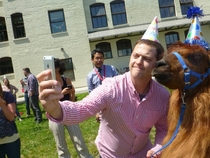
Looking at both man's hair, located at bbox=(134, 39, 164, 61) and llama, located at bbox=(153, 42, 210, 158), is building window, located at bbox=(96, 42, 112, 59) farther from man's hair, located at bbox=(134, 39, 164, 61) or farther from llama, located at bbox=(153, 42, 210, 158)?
llama, located at bbox=(153, 42, 210, 158)

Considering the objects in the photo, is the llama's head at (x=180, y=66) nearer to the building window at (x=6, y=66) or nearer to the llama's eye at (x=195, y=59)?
the llama's eye at (x=195, y=59)

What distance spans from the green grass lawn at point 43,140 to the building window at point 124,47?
11865 millimetres

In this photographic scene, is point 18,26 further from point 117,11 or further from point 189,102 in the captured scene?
point 189,102

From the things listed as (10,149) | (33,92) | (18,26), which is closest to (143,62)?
(10,149)

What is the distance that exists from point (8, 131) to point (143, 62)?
2.23 metres

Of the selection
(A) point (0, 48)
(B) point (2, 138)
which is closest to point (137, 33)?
(A) point (0, 48)

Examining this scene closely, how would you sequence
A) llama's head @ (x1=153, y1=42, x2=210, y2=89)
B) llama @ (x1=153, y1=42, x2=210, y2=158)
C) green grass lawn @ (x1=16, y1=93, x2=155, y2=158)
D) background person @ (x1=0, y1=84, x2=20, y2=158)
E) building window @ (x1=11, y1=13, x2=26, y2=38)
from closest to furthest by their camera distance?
llama @ (x1=153, y1=42, x2=210, y2=158), llama's head @ (x1=153, y1=42, x2=210, y2=89), background person @ (x1=0, y1=84, x2=20, y2=158), green grass lawn @ (x1=16, y1=93, x2=155, y2=158), building window @ (x1=11, y1=13, x2=26, y2=38)

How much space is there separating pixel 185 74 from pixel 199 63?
15 centimetres

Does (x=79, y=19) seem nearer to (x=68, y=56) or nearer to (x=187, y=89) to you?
(x=68, y=56)

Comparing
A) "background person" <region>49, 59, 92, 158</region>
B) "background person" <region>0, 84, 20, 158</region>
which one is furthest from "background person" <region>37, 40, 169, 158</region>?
"background person" <region>49, 59, 92, 158</region>

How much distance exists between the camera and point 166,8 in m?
19.7

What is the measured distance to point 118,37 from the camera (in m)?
19.3

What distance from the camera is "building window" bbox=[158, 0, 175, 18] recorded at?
19.7 meters

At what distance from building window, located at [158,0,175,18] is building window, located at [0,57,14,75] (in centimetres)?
1184
